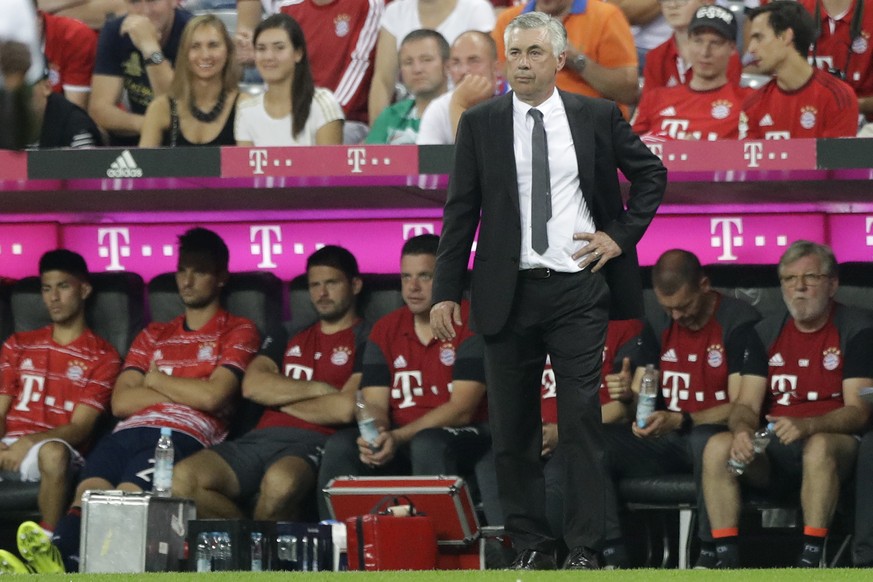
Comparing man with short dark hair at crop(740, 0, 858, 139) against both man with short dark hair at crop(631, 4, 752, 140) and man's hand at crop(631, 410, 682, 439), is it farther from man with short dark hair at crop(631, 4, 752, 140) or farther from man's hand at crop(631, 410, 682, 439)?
man's hand at crop(631, 410, 682, 439)

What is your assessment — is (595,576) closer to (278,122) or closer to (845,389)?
(845,389)

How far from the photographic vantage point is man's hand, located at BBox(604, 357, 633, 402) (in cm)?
723

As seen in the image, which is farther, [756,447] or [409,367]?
[409,367]

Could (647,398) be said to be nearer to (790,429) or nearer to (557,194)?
(790,429)

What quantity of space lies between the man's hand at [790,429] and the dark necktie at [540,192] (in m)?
2.00

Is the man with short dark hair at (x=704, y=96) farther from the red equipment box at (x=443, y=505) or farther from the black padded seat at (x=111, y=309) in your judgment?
the black padded seat at (x=111, y=309)

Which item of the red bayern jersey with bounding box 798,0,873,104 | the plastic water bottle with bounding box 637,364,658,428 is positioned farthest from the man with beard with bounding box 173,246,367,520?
the red bayern jersey with bounding box 798,0,873,104

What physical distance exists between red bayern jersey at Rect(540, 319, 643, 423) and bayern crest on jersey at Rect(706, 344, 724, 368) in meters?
0.36

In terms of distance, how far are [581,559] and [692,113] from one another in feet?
10.8

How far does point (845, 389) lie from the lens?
22.8ft

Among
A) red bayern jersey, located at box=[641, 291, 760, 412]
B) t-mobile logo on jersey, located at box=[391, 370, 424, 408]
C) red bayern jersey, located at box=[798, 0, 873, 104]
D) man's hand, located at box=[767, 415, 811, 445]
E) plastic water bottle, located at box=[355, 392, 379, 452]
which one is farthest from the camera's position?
red bayern jersey, located at box=[798, 0, 873, 104]

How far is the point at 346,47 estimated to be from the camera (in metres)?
9.09

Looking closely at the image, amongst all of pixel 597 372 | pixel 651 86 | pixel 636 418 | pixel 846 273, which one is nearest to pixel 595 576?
pixel 597 372

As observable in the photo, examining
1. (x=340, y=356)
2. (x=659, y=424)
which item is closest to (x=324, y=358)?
(x=340, y=356)
